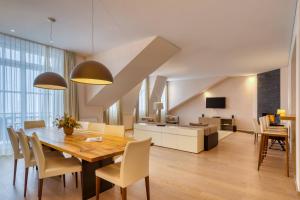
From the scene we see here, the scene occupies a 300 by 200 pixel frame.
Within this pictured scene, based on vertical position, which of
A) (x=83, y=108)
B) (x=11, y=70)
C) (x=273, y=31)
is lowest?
(x=83, y=108)

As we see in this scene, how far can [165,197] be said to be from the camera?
2.45m

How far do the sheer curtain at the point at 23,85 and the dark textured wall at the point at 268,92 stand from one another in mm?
8067

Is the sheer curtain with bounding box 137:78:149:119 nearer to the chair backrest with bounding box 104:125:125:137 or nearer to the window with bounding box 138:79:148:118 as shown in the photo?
the window with bounding box 138:79:148:118

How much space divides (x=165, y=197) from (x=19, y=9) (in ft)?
12.9

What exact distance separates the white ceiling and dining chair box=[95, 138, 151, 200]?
2199 mm

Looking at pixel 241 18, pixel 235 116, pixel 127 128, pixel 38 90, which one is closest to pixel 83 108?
pixel 38 90

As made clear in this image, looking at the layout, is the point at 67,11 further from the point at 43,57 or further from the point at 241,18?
the point at 241,18

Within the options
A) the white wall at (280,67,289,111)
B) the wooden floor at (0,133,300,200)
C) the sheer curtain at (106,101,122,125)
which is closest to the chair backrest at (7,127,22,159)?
the wooden floor at (0,133,300,200)

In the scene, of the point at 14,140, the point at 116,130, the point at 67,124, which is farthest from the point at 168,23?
the point at 14,140

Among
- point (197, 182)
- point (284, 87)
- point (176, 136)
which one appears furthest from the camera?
point (284, 87)

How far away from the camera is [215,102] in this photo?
30.9ft

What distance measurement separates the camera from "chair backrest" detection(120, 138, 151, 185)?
6.29 feet

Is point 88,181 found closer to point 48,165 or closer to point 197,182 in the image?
point 48,165

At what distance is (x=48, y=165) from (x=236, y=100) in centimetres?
882
